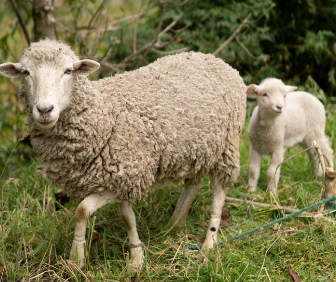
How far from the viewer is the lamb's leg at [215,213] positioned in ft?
9.76

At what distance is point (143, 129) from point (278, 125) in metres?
1.76

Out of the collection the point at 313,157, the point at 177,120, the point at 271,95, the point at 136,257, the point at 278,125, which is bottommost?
the point at 313,157

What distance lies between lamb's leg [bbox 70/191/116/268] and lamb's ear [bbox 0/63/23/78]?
0.88m

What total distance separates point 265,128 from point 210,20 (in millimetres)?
2557

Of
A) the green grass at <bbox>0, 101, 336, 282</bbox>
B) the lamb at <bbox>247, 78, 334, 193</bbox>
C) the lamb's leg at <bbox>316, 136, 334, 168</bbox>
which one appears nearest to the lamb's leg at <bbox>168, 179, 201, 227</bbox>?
the green grass at <bbox>0, 101, 336, 282</bbox>

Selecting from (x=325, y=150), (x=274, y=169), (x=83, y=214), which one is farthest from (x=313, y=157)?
(x=83, y=214)

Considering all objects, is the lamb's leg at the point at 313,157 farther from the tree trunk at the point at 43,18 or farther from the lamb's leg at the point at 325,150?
the tree trunk at the point at 43,18

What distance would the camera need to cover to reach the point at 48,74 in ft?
7.02

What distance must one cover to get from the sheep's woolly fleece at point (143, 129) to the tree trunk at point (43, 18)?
1511 millimetres

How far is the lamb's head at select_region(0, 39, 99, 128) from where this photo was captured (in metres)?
2.05

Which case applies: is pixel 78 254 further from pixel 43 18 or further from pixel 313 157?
pixel 313 157

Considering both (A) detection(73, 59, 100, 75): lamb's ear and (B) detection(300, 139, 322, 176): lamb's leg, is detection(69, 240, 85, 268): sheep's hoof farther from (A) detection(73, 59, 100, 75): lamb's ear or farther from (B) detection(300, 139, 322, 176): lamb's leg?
(B) detection(300, 139, 322, 176): lamb's leg

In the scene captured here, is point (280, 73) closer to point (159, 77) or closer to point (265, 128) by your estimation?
point (265, 128)

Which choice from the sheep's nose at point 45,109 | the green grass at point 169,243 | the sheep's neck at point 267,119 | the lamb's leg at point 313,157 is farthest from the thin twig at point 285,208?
the sheep's nose at point 45,109
